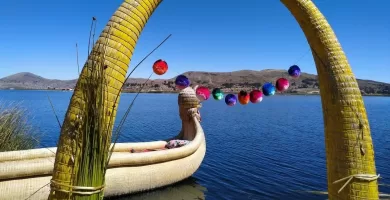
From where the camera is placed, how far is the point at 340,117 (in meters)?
2.87

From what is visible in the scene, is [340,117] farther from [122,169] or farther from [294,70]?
[122,169]

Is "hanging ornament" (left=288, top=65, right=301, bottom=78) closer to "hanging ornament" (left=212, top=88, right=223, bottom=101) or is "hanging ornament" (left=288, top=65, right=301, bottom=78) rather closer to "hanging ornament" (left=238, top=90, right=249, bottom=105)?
"hanging ornament" (left=238, top=90, right=249, bottom=105)

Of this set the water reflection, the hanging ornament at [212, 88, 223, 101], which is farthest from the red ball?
the water reflection

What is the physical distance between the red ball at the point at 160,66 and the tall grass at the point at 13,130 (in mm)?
4395

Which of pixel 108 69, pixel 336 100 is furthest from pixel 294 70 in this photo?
pixel 108 69

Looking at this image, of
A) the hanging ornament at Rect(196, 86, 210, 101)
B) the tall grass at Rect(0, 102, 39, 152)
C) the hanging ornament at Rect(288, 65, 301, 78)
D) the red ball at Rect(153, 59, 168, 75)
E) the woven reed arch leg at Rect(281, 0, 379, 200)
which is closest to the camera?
the woven reed arch leg at Rect(281, 0, 379, 200)

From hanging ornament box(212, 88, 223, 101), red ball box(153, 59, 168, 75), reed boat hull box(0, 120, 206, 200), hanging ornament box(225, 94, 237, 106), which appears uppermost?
red ball box(153, 59, 168, 75)

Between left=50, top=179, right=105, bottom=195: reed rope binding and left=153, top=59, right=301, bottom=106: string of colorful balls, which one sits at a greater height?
left=153, top=59, right=301, bottom=106: string of colorful balls

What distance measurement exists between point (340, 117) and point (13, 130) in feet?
32.3

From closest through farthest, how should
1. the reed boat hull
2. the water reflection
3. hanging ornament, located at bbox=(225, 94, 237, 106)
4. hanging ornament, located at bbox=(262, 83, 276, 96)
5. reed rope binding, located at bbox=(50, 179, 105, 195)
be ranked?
reed rope binding, located at bbox=(50, 179, 105, 195), the reed boat hull, hanging ornament, located at bbox=(262, 83, 276, 96), the water reflection, hanging ornament, located at bbox=(225, 94, 237, 106)

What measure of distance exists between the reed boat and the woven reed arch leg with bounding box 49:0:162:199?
10.9 ft

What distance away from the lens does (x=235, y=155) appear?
693 inches

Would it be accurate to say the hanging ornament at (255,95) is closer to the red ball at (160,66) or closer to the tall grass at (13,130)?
the red ball at (160,66)

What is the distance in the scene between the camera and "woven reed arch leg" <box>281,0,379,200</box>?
282 cm
